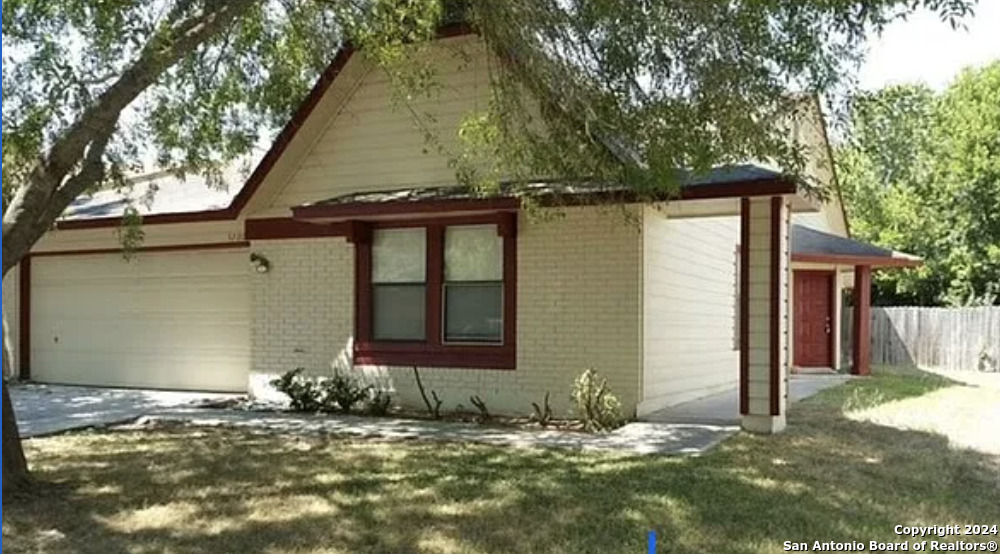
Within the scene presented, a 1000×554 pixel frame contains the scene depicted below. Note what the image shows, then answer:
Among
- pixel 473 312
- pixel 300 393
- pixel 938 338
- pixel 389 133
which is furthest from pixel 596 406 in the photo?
pixel 938 338

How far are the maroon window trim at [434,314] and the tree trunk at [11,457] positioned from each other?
543 centimetres

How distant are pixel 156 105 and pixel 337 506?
6145 mm

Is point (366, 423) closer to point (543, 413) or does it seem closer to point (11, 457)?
point (543, 413)

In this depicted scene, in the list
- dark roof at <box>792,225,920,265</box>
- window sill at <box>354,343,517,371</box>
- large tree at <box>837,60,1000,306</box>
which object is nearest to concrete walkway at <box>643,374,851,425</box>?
window sill at <box>354,343,517,371</box>

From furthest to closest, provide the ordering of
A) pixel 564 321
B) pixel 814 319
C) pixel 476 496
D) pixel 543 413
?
pixel 814 319
pixel 564 321
pixel 543 413
pixel 476 496

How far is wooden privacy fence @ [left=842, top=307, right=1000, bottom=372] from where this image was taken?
76.2 ft

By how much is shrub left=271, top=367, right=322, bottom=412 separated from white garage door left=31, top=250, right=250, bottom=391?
2009 mm

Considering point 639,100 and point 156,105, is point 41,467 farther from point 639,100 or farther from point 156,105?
point 639,100

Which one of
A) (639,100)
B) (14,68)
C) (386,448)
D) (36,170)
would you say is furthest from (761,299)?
(14,68)

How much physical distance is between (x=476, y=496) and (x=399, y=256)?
579 centimetres

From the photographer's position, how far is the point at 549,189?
10172 mm

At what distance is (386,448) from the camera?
29.1ft

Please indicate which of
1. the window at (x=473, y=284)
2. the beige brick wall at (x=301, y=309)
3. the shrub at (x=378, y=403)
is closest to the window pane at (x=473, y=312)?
the window at (x=473, y=284)

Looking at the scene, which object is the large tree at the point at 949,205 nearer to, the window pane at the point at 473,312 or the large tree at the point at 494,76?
the window pane at the point at 473,312
